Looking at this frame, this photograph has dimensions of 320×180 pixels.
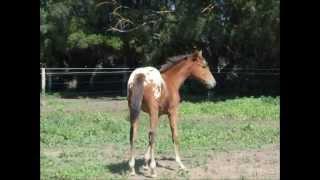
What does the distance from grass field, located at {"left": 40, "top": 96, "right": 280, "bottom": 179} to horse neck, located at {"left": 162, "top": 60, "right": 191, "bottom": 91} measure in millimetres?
964

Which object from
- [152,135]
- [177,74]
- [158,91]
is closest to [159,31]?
[177,74]

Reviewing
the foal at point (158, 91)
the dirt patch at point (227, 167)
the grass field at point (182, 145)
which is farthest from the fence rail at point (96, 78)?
the foal at point (158, 91)

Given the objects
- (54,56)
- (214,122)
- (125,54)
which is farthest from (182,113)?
(54,56)

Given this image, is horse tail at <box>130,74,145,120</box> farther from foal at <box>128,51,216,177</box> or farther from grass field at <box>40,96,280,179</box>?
grass field at <box>40,96,280,179</box>

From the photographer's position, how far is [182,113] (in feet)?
40.2

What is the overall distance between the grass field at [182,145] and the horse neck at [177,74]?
3.16 ft

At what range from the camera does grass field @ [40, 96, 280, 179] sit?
591 cm

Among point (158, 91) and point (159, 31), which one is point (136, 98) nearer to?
point (158, 91)

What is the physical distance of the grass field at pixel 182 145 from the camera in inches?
233

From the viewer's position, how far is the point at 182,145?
7754mm

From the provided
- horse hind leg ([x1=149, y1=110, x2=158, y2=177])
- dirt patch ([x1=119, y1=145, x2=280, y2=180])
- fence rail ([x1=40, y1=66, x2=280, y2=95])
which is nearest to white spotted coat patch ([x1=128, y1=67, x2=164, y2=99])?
horse hind leg ([x1=149, y1=110, x2=158, y2=177])

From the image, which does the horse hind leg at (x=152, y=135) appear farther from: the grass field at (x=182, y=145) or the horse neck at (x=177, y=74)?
the horse neck at (x=177, y=74)

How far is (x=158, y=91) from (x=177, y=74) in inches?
22.6
